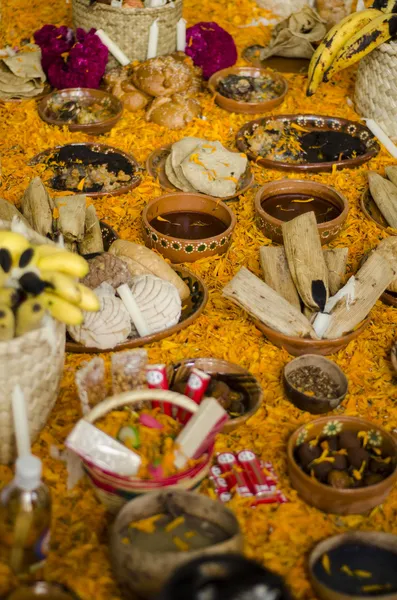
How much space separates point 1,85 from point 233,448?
3.07 m

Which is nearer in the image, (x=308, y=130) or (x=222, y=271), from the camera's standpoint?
(x=222, y=271)

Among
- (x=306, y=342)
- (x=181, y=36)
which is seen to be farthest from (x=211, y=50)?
(x=306, y=342)

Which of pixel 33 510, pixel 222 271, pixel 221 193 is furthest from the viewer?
pixel 221 193

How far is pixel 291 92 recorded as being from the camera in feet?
15.8

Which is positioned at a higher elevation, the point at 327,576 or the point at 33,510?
the point at 33,510

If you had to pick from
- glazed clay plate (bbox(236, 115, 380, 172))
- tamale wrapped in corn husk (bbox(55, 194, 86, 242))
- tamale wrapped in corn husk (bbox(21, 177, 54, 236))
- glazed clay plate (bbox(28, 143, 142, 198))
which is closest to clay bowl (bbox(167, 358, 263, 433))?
tamale wrapped in corn husk (bbox(55, 194, 86, 242))

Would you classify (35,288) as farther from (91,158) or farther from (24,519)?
(91,158)

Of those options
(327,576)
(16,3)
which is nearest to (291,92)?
(16,3)

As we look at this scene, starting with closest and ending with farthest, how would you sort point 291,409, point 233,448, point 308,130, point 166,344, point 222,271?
point 233,448 → point 291,409 → point 166,344 → point 222,271 → point 308,130

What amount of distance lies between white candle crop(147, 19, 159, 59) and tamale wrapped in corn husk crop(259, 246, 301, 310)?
2063 mm

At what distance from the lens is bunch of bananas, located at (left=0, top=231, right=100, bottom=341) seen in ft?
6.73

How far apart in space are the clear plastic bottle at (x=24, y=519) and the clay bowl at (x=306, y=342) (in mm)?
1174

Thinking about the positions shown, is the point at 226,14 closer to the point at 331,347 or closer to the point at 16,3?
the point at 16,3

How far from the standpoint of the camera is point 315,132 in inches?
168
